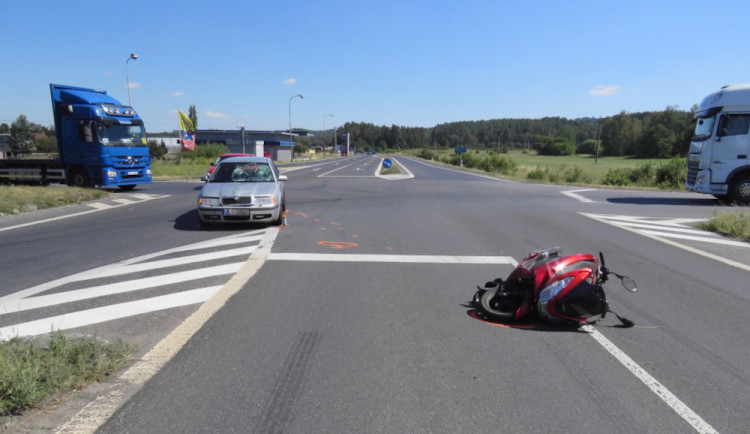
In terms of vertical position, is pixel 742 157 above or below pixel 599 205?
above

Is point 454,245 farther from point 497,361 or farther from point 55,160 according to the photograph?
point 55,160

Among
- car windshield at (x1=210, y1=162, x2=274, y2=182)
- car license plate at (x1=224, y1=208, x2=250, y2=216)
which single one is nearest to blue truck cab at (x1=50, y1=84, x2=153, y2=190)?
car windshield at (x1=210, y1=162, x2=274, y2=182)

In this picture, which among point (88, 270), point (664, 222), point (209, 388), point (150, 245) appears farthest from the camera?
point (664, 222)

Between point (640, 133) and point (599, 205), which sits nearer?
point (599, 205)

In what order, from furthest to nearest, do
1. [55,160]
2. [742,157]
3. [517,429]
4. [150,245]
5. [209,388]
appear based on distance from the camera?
[55,160], [742,157], [150,245], [209,388], [517,429]

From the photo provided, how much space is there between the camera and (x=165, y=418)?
128 inches

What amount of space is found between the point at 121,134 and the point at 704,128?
22.6 metres

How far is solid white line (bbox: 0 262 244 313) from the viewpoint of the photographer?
5.73m

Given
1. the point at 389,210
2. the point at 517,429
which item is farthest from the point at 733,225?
the point at 517,429

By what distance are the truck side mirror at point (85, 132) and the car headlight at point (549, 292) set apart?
18950mm

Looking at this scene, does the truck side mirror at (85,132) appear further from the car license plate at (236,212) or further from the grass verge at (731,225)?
the grass verge at (731,225)

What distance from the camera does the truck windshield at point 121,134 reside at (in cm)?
1916

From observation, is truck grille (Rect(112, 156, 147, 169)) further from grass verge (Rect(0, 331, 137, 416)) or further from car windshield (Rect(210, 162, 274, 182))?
grass verge (Rect(0, 331, 137, 416))

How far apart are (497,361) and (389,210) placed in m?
11.1
